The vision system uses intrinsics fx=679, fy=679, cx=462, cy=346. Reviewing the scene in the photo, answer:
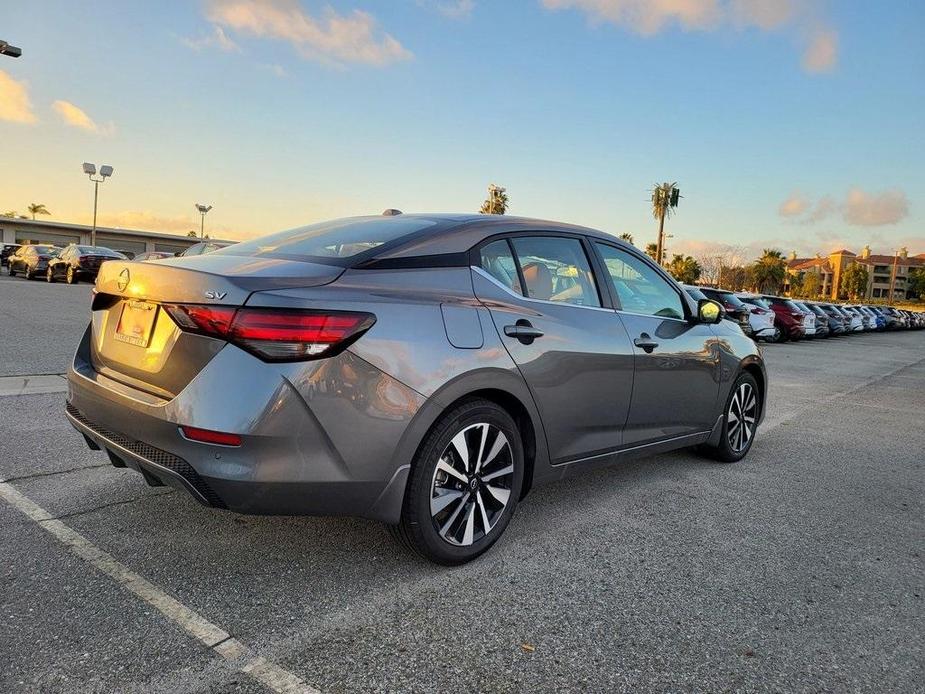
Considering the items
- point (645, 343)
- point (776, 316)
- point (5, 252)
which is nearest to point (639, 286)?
point (645, 343)

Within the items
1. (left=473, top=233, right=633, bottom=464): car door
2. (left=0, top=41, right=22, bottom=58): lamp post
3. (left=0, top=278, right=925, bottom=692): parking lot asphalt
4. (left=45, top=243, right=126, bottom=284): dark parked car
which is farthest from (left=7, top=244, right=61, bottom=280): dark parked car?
(left=473, top=233, right=633, bottom=464): car door

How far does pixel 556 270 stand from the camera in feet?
12.0

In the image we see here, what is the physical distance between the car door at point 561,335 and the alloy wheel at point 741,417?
5.40ft

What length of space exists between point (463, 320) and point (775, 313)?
2129 cm

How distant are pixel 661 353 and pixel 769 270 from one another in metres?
111

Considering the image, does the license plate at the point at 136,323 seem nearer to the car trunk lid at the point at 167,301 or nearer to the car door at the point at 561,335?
the car trunk lid at the point at 167,301

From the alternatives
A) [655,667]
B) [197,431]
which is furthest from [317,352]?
[655,667]

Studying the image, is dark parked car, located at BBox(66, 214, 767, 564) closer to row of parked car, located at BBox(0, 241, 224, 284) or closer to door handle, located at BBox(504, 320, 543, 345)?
door handle, located at BBox(504, 320, 543, 345)

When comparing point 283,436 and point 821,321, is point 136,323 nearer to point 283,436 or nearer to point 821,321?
point 283,436

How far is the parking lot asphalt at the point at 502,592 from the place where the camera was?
2279mm

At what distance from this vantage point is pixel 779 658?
2.48m

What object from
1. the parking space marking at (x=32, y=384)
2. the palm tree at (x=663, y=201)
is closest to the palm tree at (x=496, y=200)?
Answer: the palm tree at (x=663, y=201)

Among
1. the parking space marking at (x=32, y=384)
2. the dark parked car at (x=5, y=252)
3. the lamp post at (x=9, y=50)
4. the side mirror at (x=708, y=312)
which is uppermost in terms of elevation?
the lamp post at (x=9, y=50)

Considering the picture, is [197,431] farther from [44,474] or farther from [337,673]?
[44,474]
